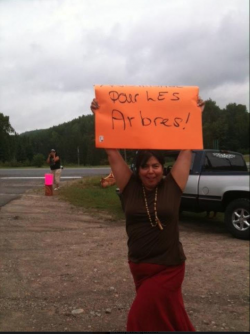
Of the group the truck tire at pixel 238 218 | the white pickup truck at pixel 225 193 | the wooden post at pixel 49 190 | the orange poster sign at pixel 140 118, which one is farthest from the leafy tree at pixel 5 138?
the truck tire at pixel 238 218

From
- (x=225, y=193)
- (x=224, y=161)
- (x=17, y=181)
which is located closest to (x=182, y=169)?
(x=17, y=181)

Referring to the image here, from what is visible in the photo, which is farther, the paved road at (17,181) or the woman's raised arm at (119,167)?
the paved road at (17,181)

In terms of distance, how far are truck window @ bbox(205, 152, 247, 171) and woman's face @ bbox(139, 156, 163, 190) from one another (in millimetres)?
4413

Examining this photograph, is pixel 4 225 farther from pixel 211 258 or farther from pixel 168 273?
pixel 211 258

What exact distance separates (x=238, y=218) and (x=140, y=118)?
4541mm

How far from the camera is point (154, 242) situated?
202 cm

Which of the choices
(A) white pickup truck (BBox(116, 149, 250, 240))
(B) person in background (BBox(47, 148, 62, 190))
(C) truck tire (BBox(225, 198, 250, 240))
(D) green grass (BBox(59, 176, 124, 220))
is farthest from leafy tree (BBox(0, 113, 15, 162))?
(C) truck tire (BBox(225, 198, 250, 240))

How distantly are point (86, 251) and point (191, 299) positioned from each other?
1.31 m

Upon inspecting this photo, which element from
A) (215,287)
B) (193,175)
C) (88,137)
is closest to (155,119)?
(88,137)

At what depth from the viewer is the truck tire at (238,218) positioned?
5.89 metres

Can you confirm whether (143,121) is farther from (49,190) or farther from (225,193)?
(225,193)

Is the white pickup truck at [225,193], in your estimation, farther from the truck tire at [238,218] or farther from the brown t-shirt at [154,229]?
the brown t-shirt at [154,229]

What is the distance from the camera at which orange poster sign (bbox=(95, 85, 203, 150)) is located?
1938 mm

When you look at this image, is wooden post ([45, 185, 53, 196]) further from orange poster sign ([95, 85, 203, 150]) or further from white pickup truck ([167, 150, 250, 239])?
white pickup truck ([167, 150, 250, 239])
